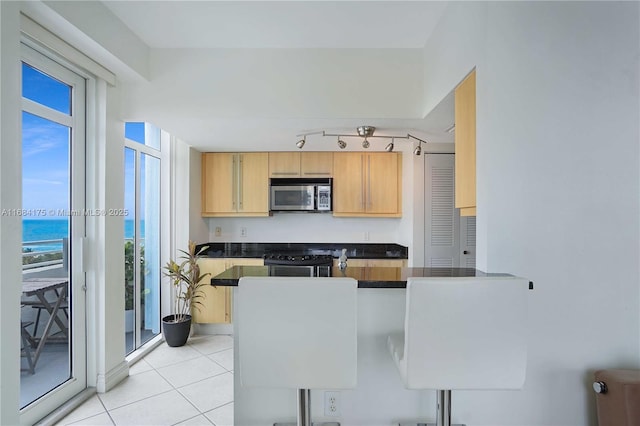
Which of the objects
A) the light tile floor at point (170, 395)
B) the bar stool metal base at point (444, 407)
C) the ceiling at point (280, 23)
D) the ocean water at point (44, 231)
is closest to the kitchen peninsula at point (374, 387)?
the bar stool metal base at point (444, 407)

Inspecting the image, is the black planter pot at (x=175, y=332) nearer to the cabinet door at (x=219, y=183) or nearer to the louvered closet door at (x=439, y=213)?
the cabinet door at (x=219, y=183)

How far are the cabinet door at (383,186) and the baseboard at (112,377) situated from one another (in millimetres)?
2904

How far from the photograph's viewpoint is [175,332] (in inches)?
132

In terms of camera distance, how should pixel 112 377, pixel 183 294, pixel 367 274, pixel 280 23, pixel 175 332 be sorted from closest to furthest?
pixel 367 274 → pixel 280 23 → pixel 112 377 → pixel 175 332 → pixel 183 294

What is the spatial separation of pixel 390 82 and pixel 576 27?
4.01 ft

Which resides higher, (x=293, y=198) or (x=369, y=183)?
(x=369, y=183)

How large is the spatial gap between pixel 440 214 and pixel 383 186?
0.75 meters

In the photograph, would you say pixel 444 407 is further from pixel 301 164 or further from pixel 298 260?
pixel 301 164

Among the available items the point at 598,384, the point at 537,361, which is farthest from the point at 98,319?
the point at 598,384

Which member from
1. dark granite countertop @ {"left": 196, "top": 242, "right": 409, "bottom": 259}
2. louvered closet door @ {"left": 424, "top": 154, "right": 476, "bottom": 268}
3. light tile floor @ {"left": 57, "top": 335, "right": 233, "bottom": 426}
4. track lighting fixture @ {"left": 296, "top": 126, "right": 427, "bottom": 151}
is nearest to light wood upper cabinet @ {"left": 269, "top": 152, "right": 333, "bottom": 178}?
track lighting fixture @ {"left": 296, "top": 126, "right": 427, "bottom": 151}

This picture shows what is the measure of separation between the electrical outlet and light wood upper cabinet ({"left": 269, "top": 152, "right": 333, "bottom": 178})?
2.69 m

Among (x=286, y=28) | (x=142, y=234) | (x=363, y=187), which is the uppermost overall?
(x=286, y=28)

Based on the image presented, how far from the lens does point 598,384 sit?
1.47 m

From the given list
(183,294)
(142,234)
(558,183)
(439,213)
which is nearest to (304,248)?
(183,294)
